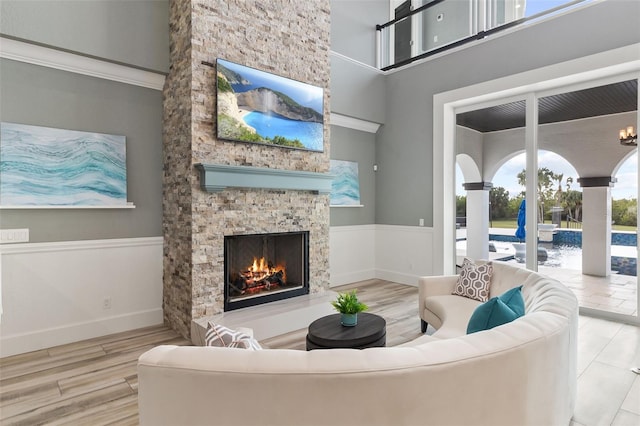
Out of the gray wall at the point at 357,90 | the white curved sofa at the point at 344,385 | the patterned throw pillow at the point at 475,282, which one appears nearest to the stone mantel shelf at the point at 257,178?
the gray wall at the point at 357,90

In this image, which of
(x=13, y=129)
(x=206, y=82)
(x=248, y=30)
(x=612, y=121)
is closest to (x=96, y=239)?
(x=13, y=129)

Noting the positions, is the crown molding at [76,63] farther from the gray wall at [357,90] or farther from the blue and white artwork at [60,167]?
the gray wall at [357,90]

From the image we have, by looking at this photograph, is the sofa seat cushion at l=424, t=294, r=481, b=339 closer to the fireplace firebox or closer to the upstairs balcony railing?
the fireplace firebox

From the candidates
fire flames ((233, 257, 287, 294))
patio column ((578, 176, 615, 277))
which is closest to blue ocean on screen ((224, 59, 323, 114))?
fire flames ((233, 257, 287, 294))

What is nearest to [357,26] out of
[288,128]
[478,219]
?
[288,128]

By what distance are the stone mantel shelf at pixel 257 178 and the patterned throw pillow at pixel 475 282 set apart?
6.29 feet

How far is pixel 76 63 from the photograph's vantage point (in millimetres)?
3486

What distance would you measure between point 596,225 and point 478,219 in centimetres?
139

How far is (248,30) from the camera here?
3.95m

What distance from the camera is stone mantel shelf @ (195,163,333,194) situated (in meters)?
3.52

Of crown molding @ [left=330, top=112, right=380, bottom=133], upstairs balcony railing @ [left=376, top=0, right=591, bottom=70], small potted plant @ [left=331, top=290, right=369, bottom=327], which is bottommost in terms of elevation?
small potted plant @ [left=331, top=290, right=369, bottom=327]

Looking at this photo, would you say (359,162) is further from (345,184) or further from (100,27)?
(100,27)

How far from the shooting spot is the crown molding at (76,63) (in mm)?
3184

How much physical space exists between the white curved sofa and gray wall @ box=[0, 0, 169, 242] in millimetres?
2931
